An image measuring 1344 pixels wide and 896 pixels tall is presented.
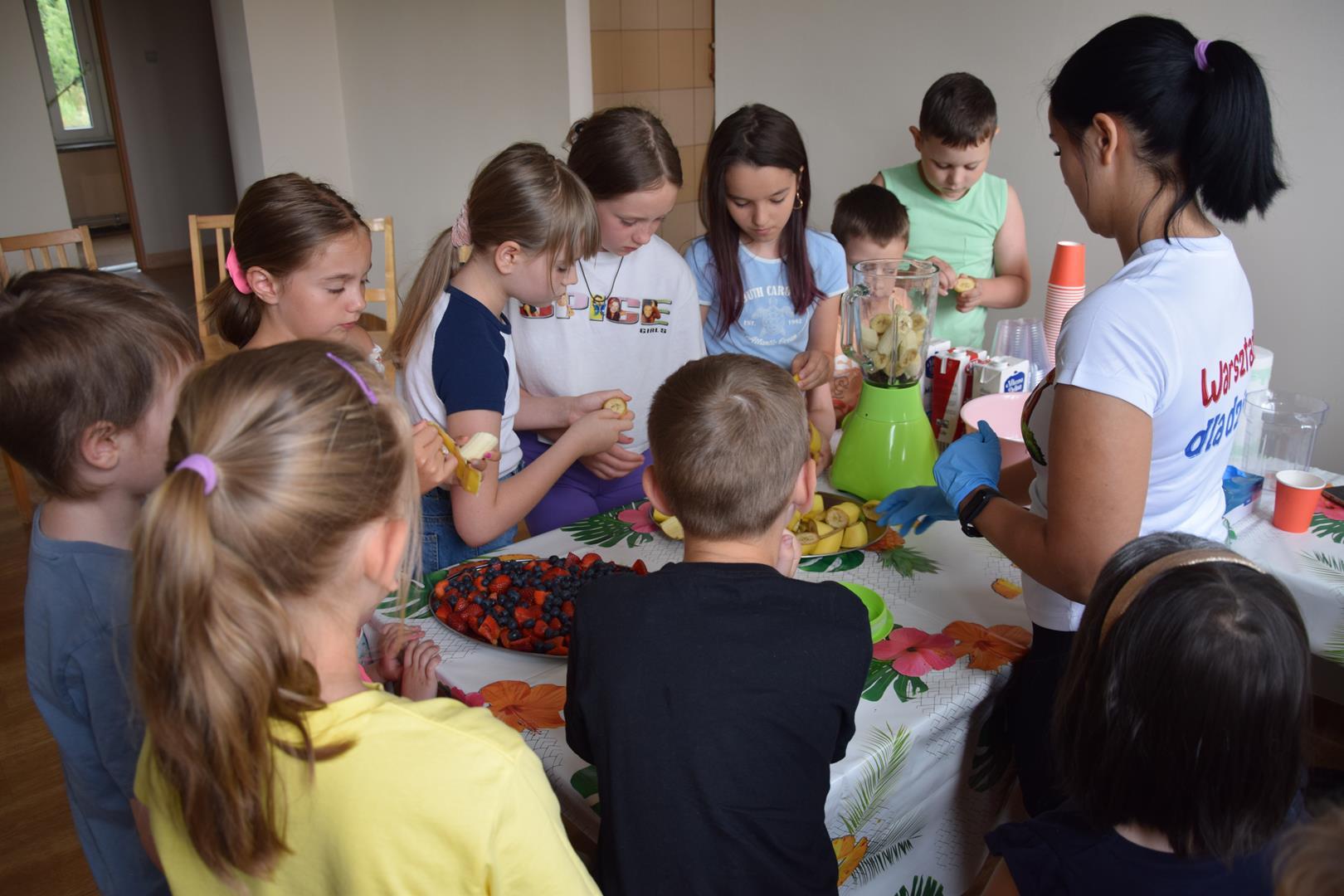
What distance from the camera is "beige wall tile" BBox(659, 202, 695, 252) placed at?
4922mm

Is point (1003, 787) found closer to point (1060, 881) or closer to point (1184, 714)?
point (1060, 881)

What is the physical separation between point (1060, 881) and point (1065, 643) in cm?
41

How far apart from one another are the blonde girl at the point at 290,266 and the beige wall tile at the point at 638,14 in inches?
123

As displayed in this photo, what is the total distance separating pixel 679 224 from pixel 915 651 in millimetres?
3866

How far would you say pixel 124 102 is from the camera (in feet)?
24.8

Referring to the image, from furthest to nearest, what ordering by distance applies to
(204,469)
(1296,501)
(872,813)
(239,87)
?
(239,87) < (1296,501) < (872,813) < (204,469)

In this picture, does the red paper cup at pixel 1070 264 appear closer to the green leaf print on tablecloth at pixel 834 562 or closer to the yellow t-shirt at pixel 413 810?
the green leaf print on tablecloth at pixel 834 562

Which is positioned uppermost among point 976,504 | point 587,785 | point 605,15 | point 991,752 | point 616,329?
point 605,15

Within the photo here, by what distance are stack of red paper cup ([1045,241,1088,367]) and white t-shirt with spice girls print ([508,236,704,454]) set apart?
34.7 inches

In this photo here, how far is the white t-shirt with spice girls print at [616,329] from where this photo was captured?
1.99m

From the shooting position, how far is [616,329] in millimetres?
2037

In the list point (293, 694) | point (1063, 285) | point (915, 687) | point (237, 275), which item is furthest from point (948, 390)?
point (293, 694)

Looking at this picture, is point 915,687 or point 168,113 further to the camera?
point 168,113

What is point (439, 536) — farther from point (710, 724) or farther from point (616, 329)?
point (710, 724)
